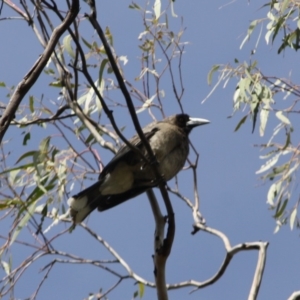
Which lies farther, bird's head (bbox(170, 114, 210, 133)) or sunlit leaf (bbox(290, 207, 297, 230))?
bird's head (bbox(170, 114, 210, 133))

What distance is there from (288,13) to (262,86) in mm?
466

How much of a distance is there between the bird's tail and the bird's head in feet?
2.72

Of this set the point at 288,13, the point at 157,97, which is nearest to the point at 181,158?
the point at 157,97

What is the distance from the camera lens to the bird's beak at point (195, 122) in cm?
505

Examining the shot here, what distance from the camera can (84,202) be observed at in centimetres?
432

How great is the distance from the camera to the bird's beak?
505cm

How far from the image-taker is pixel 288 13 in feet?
14.8

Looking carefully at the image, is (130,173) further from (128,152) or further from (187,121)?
(187,121)

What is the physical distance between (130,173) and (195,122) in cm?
80

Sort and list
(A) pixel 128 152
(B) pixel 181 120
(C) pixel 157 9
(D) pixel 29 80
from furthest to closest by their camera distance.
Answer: (B) pixel 181 120
(C) pixel 157 9
(A) pixel 128 152
(D) pixel 29 80

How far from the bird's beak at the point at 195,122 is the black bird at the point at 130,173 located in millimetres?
415

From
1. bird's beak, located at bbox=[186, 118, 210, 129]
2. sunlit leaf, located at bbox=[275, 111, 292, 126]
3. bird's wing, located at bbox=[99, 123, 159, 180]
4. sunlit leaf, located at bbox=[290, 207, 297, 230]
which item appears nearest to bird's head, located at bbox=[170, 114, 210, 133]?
bird's beak, located at bbox=[186, 118, 210, 129]

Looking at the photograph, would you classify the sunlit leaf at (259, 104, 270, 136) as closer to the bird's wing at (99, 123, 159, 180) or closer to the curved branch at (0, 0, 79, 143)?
the bird's wing at (99, 123, 159, 180)

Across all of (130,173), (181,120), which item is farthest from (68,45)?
(181,120)
